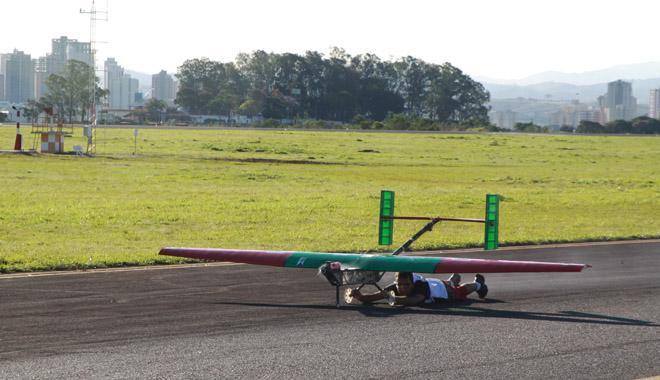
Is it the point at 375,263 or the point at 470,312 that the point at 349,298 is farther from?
the point at 470,312

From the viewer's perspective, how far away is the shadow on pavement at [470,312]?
14805 mm

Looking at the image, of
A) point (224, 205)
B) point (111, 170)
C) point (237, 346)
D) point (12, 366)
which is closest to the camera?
point (12, 366)

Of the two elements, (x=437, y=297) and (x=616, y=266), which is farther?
(x=616, y=266)

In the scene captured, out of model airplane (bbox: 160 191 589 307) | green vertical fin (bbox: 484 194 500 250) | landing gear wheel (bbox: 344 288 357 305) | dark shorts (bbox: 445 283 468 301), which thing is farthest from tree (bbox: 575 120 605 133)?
landing gear wheel (bbox: 344 288 357 305)

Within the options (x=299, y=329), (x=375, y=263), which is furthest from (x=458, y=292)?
(x=299, y=329)

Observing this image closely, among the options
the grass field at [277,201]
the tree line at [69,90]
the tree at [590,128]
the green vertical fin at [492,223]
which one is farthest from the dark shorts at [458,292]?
the tree line at [69,90]

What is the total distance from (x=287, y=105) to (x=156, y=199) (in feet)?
538

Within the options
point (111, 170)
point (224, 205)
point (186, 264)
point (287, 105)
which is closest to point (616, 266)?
point (186, 264)

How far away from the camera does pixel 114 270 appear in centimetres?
1912

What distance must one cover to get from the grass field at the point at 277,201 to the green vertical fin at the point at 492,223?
22.7ft

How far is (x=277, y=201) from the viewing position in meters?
34.7

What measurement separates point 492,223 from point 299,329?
454 centimetres

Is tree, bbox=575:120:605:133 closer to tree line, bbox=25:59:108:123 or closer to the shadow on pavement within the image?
tree line, bbox=25:59:108:123

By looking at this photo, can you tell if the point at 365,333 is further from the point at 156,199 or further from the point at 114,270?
the point at 156,199
